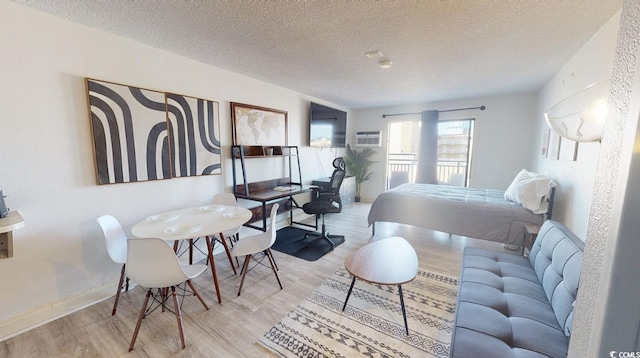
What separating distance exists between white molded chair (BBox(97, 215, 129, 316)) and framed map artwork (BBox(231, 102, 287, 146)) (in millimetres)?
1531

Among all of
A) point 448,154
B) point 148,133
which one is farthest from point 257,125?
point 448,154

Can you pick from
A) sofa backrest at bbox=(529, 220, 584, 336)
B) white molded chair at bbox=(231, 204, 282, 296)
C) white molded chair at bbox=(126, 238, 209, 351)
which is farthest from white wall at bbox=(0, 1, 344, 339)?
sofa backrest at bbox=(529, 220, 584, 336)

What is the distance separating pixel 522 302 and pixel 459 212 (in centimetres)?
166

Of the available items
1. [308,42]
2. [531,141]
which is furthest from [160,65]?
[531,141]

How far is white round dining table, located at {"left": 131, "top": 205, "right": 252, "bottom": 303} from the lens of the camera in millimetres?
1797

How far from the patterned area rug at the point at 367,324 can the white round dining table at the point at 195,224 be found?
2.55ft

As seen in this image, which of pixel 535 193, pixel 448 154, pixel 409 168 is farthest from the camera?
pixel 409 168

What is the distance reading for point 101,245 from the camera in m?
2.10

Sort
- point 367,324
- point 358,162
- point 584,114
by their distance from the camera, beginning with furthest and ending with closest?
point 358,162, point 367,324, point 584,114

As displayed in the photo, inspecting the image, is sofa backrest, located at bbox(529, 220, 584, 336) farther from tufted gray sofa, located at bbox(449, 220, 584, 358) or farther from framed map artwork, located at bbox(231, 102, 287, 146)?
framed map artwork, located at bbox(231, 102, 287, 146)

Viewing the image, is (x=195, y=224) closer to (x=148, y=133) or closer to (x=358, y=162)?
(x=148, y=133)

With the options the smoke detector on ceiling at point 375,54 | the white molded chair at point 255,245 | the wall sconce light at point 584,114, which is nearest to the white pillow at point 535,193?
the wall sconce light at point 584,114

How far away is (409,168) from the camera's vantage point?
589 cm

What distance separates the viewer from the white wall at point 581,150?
5.96ft
